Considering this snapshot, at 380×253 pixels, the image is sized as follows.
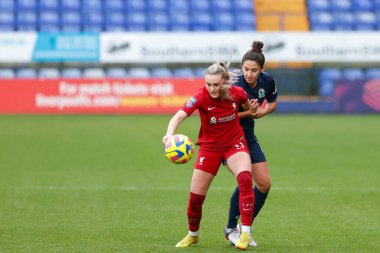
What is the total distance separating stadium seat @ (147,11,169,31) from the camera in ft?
102

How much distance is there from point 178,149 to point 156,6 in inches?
975

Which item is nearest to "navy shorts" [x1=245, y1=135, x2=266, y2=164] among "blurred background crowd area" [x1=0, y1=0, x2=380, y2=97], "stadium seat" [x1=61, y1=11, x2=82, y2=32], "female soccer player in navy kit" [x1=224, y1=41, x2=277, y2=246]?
"female soccer player in navy kit" [x1=224, y1=41, x2=277, y2=246]

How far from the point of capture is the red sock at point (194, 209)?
7.77 m

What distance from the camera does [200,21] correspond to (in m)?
31.4

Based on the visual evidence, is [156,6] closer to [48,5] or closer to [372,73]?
[48,5]

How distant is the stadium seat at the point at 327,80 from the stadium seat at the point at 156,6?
6197 mm

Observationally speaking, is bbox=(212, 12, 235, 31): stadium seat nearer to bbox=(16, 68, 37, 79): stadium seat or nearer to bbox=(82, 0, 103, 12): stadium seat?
bbox=(82, 0, 103, 12): stadium seat

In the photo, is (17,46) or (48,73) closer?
(17,46)

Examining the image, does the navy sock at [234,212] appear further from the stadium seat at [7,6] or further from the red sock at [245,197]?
the stadium seat at [7,6]

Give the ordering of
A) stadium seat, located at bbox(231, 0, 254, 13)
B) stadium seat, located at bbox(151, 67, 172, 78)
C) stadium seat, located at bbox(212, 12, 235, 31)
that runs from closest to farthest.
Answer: stadium seat, located at bbox(151, 67, 172, 78) < stadium seat, located at bbox(212, 12, 235, 31) < stadium seat, located at bbox(231, 0, 254, 13)

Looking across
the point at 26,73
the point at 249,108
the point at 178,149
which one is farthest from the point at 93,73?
the point at 178,149

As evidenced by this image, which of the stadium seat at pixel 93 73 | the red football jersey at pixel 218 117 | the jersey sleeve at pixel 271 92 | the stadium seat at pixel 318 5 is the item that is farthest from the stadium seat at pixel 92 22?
the red football jersey at pixel 218 117

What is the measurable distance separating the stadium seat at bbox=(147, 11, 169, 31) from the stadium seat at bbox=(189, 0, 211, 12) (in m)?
1.20

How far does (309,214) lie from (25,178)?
188 inches
